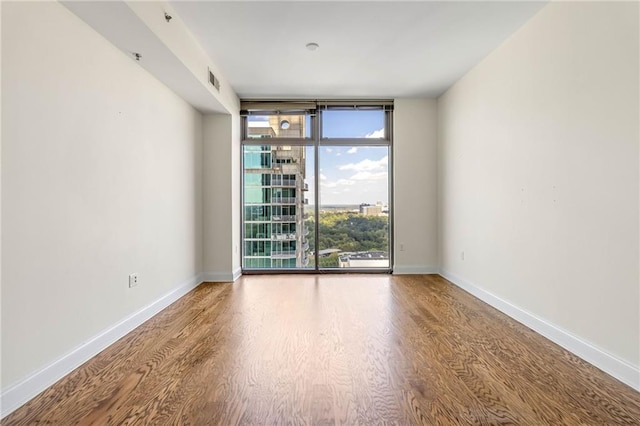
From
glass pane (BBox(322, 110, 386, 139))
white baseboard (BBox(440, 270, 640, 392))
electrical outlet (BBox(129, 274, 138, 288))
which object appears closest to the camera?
white baseboard (BBox(440, 270, 640, 392))

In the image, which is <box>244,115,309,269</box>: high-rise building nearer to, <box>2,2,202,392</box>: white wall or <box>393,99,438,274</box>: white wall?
<box>393,99,438,274</box>: white wall

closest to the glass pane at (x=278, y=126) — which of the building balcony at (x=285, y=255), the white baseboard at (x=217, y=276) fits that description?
the building balcony at (x=285, y=255)

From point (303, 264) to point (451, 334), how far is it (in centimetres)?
274

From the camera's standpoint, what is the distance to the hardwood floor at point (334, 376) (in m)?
1.52

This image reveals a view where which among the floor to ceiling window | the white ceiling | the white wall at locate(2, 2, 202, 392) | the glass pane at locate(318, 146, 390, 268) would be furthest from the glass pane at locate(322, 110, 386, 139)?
the white wall at locate(2, 2, 202, 392)

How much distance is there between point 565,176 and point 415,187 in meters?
2.45

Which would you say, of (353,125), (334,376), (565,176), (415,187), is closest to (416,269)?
(415,187)

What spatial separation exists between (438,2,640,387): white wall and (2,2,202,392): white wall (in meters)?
3.27

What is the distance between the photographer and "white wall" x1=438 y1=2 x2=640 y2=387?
1.86m

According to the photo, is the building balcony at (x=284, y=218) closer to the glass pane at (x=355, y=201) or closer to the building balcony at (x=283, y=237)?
the building balcony at (x=283, y=237)

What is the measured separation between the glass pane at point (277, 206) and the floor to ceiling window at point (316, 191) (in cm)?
2

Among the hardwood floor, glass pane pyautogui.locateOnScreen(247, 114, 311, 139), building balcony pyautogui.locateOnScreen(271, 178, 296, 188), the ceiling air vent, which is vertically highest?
the ceiling air vent

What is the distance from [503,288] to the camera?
3.06 metres

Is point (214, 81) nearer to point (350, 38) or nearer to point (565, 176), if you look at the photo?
point (350, 38)
